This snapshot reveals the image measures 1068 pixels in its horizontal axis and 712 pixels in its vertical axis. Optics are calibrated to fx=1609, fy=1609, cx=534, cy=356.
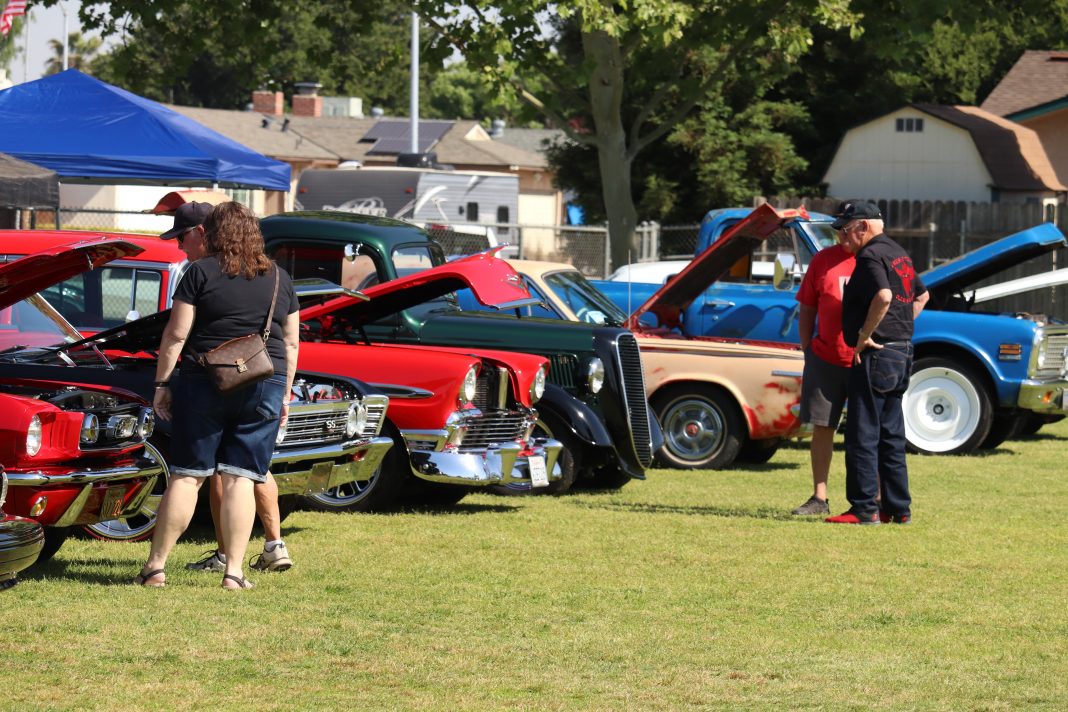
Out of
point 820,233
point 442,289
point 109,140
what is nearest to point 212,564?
point 442,289

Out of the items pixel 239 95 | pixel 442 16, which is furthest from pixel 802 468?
pixel 239 95

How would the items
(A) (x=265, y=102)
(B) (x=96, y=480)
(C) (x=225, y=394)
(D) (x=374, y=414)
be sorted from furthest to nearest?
(A) (x=265, y=102) < (D) (x=374, y=414) < (B) (x=96, y=480) < (C) (x=225, y=394)

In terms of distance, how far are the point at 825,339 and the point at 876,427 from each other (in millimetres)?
651

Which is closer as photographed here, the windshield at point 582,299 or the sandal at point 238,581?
the sandal at point 238,581

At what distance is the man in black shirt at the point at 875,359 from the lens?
10.0 m

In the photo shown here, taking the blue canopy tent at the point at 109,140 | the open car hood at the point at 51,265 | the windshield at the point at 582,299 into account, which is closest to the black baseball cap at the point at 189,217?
the open car hood at the point at 51,265

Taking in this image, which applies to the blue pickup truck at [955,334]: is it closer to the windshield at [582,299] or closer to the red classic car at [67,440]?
the windshield at [582,299]

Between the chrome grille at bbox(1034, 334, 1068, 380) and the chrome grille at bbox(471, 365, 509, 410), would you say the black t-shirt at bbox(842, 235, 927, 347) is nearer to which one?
the chrome grille at bbox(471, 365, 509, 410)

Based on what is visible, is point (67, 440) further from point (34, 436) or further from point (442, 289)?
point (442, 289)

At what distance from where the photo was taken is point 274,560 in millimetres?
8117

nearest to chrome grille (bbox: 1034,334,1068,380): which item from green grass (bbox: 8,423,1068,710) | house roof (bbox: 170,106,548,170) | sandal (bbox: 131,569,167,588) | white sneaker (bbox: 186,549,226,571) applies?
green grass (bbox: 8,423,1068,710)

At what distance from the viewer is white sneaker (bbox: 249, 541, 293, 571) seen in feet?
26.6

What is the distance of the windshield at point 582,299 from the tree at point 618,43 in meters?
8.15

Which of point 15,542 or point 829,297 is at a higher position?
point 829,297
